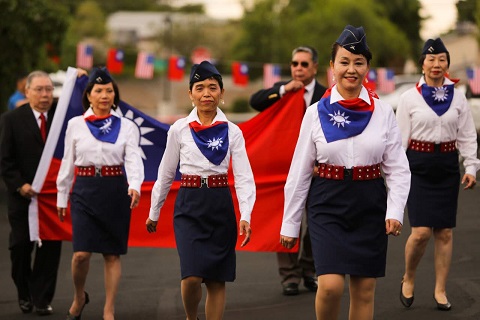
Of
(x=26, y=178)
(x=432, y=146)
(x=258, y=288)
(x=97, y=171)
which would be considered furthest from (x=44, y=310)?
(x=432, y=146)

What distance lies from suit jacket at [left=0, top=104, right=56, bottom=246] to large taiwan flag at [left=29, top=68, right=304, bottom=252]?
0.09 meters

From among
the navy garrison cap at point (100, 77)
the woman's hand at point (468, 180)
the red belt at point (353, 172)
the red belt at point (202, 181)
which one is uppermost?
the navy garrison cap at point (100, 77)

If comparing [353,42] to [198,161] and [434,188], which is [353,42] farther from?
[434,188]

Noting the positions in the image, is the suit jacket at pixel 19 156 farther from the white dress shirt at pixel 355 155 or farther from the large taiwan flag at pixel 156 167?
the white dress shirt at pixel 355 155

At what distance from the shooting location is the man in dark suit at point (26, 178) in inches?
370

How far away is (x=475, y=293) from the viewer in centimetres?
955

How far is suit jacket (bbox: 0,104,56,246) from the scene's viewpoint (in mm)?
9398

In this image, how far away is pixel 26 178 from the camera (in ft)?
31.2

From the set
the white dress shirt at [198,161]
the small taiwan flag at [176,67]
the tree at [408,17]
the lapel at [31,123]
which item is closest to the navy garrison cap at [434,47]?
the white dress shirt at [198,161]

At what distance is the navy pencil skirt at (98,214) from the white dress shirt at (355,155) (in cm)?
242

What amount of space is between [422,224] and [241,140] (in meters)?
2.34

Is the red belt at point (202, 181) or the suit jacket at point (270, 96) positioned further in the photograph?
the suit jacket at point (270, 96)

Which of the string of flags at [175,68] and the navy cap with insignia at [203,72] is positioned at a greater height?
the string of flags at [175,68]

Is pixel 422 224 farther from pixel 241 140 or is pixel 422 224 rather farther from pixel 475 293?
pixel 241 140
